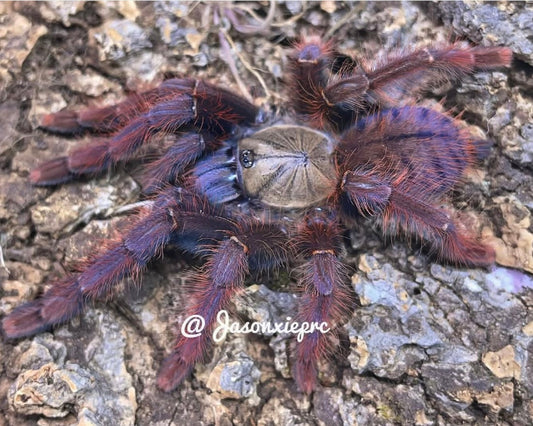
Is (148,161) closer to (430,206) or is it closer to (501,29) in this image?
(430,206)

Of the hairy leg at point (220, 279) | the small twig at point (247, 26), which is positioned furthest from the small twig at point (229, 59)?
the hairy leg at point (220, 279)

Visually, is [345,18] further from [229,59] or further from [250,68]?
[229,59]

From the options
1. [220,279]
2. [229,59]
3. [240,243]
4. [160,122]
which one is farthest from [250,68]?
[220,279]

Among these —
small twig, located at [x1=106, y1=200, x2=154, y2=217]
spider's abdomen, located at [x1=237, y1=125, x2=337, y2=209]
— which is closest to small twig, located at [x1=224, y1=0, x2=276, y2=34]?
spider's abdomen, located at [x1=237, y1=125, x2=337, y2=209]

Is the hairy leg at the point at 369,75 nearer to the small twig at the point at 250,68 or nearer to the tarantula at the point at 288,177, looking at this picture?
the tarantula at the point at 288,177

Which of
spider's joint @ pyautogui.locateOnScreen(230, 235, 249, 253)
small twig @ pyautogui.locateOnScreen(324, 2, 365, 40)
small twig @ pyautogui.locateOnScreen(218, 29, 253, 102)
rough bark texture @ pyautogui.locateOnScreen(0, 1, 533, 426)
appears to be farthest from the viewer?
small twig @ pyautogui.locateOnScreen(218, 29, 253, 102)

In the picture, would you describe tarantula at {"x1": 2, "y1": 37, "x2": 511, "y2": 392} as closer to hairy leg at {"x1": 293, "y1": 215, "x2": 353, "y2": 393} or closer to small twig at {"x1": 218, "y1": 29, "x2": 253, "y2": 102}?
hairy leg at {"x1": 293, "y1": 215, "x2": 353, "y2": 393}
